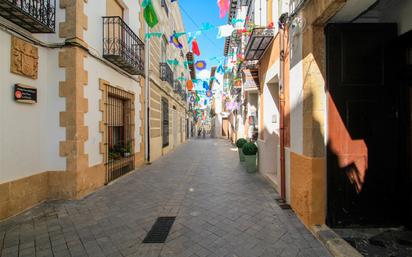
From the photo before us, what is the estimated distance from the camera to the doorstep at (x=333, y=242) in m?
2.65

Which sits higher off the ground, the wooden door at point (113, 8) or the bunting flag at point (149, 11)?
the wooden door at point (113, 8)

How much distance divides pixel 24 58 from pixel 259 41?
5074 mm

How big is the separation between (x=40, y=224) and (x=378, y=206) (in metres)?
5.31

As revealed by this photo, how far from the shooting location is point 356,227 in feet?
10.9

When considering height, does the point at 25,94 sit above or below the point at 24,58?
below

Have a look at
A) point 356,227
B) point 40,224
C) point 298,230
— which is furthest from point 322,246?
point 40,224

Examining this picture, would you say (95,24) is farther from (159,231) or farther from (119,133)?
(159,231)

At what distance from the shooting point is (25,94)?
13.5 feet

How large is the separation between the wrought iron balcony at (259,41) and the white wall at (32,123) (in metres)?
4.48

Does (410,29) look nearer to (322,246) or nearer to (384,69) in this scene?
(384,69)

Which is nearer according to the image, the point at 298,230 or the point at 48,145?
the point at 298,230

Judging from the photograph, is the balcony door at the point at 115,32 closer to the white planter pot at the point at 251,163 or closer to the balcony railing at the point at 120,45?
the balcony railing at the point at 120,45

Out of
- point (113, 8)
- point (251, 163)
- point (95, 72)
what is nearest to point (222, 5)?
point (113, 8)

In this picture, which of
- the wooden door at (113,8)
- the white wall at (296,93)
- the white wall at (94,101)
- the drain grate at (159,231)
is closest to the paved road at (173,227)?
the drain grate at (159,231)
